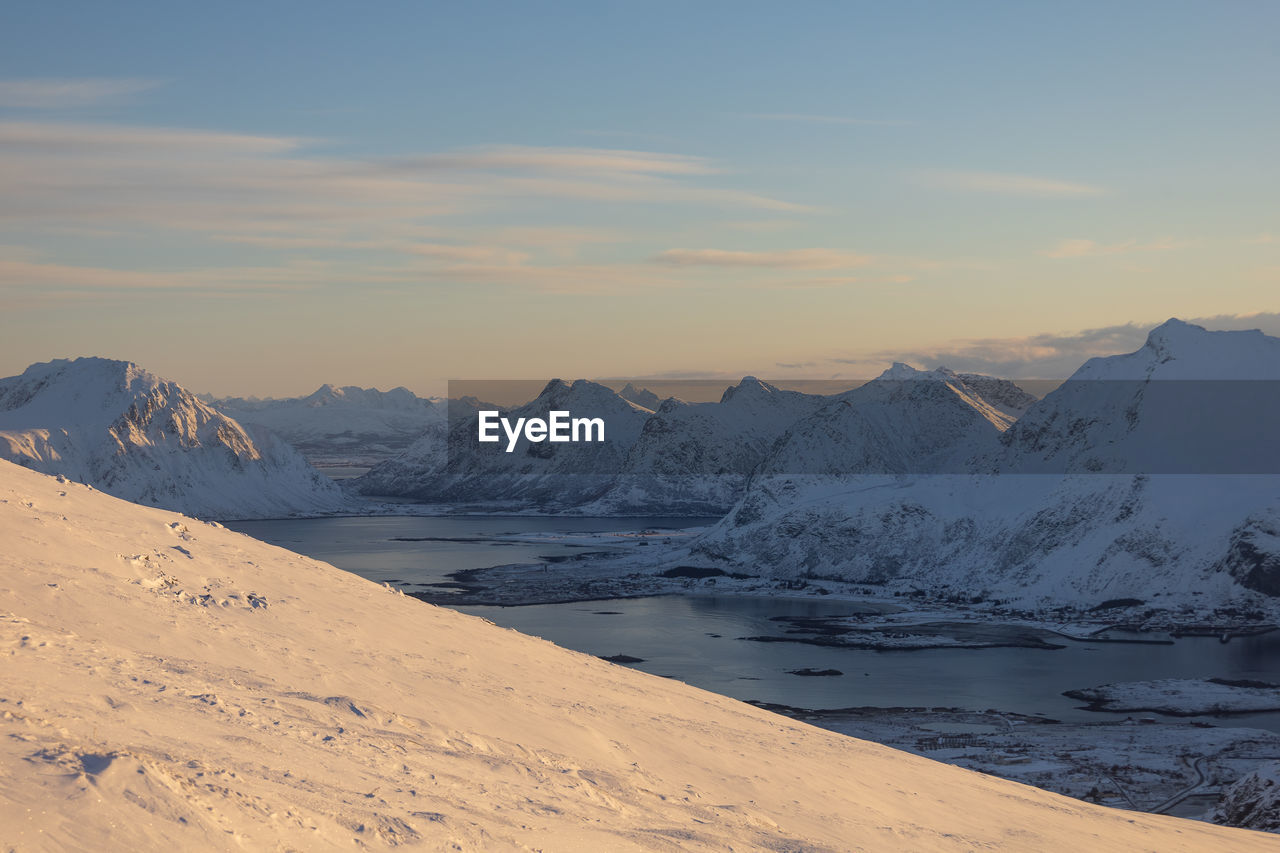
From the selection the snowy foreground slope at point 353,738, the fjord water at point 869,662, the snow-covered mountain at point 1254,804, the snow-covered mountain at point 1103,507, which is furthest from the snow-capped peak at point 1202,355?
the snowy foreground slope at point 353,738

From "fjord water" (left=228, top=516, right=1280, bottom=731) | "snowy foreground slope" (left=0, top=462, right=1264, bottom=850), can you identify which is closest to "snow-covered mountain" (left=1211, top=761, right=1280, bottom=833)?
"snowy foreground slope" (left=0, top=462, right=1264, bottom=850)

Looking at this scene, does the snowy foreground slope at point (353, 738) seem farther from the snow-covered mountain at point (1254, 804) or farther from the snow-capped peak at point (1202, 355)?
the snow-capped peak at point (1202, 355)

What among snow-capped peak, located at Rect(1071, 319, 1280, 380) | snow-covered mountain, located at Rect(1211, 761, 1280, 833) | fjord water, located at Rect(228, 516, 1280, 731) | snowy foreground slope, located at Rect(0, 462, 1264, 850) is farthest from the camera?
snow-capped peak, located at Rect(1071, 319, 1280, 380)

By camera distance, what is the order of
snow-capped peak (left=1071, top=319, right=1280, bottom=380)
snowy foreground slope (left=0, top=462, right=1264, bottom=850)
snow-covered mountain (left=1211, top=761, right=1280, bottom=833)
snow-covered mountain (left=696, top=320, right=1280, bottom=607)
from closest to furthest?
snowy foreground slope (left=0, top=462, right=1264, bottom=850)
snow-covered mountain (left=1211, top=761, right=1280, bottom=833)
snow-covered mountain (left=696, top=320, right=1280, bottom=607)
snow-capped peak (left=1071, top=319, right=1280, bottom=380)

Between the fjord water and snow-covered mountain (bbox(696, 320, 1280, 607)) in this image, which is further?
snow-covered mountain (bbox(696, 320, 1280, 607))

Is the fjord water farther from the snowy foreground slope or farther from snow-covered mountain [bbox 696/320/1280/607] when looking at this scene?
the snowy foreground slope

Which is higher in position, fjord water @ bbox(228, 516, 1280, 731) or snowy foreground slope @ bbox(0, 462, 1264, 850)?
snowy foreground slope @ bbox(0, 462, 1264, 850)
